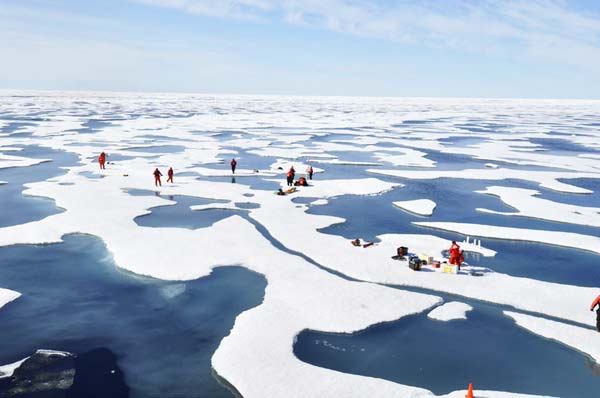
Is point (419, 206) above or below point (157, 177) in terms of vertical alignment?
below

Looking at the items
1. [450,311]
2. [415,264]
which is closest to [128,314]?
[450,311]

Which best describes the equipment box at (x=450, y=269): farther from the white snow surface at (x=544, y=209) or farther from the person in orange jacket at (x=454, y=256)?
the white snow surface at (x=544, y=209)

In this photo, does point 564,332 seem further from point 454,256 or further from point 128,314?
point 128,314

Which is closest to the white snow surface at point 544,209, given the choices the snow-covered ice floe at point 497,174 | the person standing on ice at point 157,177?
the snow-covered ice floe at point 497,174

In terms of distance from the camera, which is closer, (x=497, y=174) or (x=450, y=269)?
(x=450, y=269)

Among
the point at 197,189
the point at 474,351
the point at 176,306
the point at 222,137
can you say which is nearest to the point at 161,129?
the point at 222,137

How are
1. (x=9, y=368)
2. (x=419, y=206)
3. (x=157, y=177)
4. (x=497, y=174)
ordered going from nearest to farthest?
(x=9, y=368), (x=419, y=206), (x=157, y=177), (x=497, y=174)
